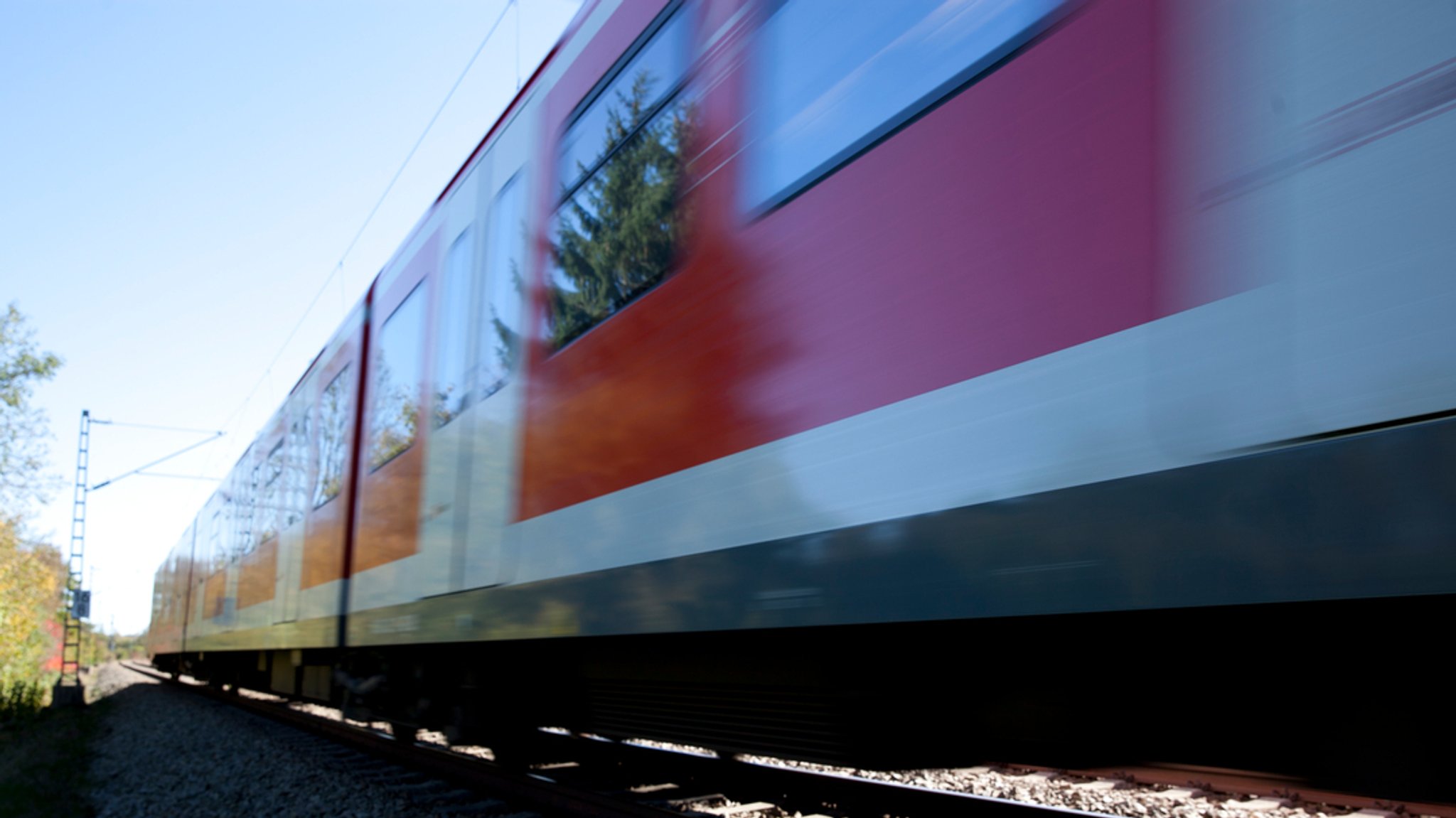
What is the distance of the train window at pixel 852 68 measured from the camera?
2.17 metres

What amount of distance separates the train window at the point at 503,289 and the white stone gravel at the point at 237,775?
2.24 metres

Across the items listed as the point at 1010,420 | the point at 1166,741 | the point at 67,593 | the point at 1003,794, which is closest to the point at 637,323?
the point at 1010,420

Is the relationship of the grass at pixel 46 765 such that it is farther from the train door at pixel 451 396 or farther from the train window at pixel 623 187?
the train window at pixel 623 187

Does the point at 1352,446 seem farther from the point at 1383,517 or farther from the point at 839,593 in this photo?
the point at 839,593

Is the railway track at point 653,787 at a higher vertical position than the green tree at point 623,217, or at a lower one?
lower

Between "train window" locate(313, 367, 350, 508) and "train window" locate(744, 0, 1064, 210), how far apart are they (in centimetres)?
580

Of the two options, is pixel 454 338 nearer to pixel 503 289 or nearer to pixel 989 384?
pixel 503 289

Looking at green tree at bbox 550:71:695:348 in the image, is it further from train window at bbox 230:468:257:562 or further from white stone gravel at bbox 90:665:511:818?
train window at bbox 230:468:257:562

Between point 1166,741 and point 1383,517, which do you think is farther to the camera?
point 1166,741

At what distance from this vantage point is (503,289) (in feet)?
15.1

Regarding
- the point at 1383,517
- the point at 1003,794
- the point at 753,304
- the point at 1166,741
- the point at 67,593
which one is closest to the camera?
the point at 1383,517

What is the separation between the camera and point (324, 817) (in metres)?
5.21

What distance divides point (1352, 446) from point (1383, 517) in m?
0.10


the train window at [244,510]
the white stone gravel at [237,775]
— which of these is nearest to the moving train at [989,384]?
the white stone gravel at [237,775]
